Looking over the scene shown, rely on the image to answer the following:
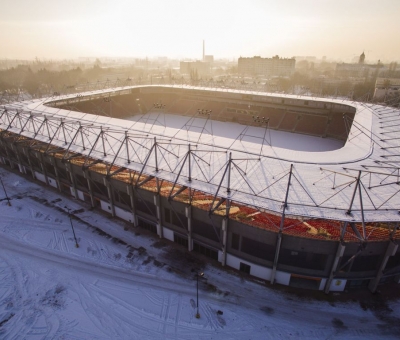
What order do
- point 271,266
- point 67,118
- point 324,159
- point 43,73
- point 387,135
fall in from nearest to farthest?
point 271,266 < point 324,159 < point 387,135 < point 67,118 < point 43,73

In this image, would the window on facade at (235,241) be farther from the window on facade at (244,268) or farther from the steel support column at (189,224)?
the steel support column at (189,224)

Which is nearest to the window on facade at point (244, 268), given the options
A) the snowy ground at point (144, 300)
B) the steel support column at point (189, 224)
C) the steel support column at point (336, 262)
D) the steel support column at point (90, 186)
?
the snowy ground at point (144, 300)

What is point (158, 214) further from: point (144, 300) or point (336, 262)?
point (336, 262)

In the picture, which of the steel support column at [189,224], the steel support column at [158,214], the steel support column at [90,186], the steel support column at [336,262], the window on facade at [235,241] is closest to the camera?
the steel support column at [336,262]

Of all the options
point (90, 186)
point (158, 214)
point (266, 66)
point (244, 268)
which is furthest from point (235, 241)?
point (266, 66)

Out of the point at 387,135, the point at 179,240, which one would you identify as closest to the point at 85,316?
the point at 179,240

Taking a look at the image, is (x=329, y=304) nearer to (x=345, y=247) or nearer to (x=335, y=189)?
(x=345, y=247)
